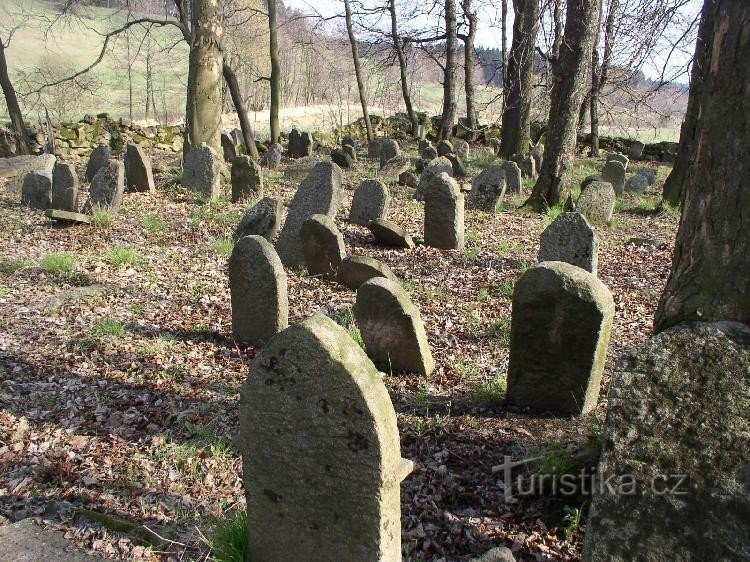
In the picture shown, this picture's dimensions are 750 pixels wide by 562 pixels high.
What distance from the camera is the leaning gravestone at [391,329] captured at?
5.19 meters

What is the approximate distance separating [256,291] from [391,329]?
133cm

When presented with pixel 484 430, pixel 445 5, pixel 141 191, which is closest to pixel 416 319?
pixel 484 430

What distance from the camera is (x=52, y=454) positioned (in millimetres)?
3928

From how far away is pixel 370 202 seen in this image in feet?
33.1

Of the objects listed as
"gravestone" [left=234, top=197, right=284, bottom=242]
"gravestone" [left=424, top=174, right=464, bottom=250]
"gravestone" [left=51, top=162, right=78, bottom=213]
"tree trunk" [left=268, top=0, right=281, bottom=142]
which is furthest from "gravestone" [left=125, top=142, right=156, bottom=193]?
"tree trunk" [left=268, top=0, right=281, bottom=142]

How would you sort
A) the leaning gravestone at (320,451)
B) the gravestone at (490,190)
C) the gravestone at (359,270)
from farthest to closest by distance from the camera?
the gravestone at (490,190), the gravestone at (359,270), the leaning gravestone at (320,451)

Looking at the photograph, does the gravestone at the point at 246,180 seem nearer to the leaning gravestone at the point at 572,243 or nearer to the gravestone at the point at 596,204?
the gravestone at the point at 596,204

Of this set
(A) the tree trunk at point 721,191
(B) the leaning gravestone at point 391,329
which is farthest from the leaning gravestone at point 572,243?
(A) the tree trunk at point 721,191

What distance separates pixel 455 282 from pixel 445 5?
1447cm

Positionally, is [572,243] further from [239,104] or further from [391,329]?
[239,104]

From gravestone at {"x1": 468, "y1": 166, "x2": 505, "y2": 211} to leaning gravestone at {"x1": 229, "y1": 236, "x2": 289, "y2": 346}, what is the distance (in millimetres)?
7065

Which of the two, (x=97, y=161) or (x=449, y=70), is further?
(x=449, y=70)

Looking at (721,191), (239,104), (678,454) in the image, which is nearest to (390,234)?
(721,191)

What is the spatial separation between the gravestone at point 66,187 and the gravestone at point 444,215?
230 inches
